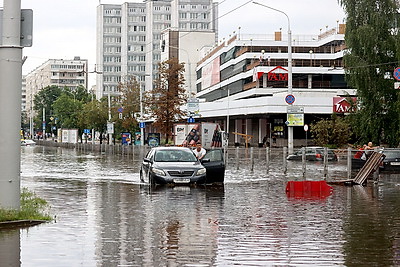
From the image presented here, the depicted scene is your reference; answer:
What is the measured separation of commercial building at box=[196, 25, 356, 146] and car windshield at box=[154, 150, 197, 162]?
49368 mm

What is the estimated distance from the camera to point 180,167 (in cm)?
2386

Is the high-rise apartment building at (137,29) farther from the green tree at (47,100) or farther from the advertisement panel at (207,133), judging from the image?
the advertisement panel at (207,133)

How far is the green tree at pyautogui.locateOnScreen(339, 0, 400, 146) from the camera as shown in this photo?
5072 centimetres

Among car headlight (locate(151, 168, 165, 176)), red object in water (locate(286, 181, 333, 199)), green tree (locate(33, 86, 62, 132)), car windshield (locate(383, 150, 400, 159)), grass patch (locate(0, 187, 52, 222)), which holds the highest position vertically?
green tree (locate(33, 86, 62, 132))

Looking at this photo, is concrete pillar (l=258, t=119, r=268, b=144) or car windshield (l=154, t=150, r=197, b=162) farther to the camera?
concrete pillar (l=258, t=119, r=268, b=144)

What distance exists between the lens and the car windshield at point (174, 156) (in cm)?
2516

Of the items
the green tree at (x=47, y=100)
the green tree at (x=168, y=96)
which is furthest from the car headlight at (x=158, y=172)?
the green tree at (x=47, y=100)

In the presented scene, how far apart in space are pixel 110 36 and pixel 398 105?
146252mm

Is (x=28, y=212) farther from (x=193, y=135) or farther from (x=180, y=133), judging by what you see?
(x=180, y=133)

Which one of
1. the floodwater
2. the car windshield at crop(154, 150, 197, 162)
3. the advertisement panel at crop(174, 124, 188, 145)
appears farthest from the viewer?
the advertisement panel at crop(174, 124, 188, 145)

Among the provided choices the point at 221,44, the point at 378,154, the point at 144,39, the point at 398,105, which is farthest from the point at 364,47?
the point at 144,39

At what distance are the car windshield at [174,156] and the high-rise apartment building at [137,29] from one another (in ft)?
502

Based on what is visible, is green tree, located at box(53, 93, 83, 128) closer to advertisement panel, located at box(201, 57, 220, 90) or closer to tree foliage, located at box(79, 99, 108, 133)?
tree foliage, located at box(79, 99, 108, 133)

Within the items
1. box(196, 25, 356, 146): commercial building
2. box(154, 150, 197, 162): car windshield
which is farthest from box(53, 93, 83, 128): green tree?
box(154, 150, 197, 162): car windshield
